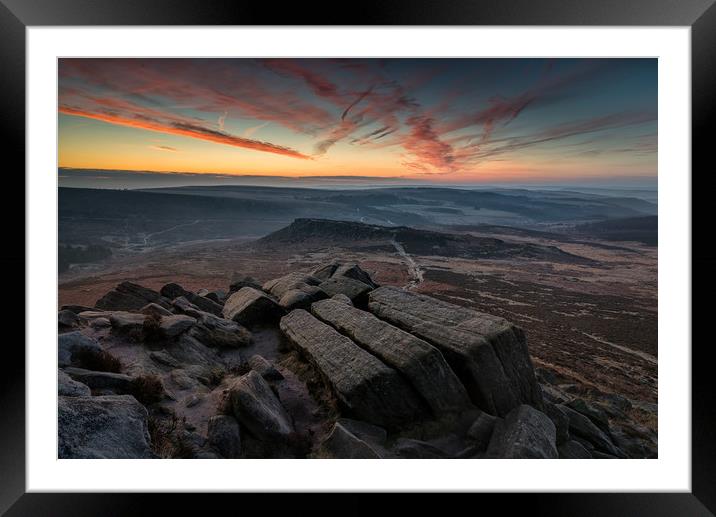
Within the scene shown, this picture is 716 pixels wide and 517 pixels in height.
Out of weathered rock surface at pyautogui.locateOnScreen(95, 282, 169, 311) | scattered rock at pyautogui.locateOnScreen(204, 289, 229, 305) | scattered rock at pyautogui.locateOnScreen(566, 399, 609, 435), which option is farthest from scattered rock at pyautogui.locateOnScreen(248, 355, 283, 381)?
scattered rock at pyautogui.locateOnScreen(566, 399, 609, 435)

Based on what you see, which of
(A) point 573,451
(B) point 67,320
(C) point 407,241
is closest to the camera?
(A) point 573,451

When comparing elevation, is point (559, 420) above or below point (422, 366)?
below

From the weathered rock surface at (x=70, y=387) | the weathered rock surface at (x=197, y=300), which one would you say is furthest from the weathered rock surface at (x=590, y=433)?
the weathered rock surface at (x=197, y=300)

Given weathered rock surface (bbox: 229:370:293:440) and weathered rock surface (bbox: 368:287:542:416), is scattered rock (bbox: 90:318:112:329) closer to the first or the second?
weathered rock surface (bbox: 229:370:293:440)

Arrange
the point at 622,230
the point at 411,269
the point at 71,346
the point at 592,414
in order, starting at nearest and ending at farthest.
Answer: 1. the point at 71,346
2. the point at 592,414
3. the point at 411,269
4. the point at 622,230

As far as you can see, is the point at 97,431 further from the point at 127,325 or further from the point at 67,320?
the point at 67,320

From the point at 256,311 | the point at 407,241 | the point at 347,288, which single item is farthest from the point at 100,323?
the point at 407,241

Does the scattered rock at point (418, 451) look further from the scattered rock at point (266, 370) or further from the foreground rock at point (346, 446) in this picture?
the scattered rock at point (266, 370)

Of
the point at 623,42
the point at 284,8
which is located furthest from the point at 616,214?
the point at 284,8
